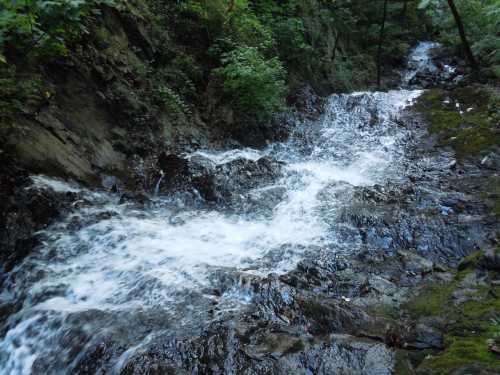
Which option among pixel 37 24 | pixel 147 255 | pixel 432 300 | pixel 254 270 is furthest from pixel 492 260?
pixel 37 24

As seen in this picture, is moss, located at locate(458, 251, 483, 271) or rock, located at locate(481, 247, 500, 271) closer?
rock, located at locate(481, 247, 500, 271)

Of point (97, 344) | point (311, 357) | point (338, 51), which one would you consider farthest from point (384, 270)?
point (338, 51)

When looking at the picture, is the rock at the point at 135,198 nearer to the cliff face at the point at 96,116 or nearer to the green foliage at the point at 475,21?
the cliff face at the point at 96,116

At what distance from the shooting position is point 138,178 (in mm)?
7332

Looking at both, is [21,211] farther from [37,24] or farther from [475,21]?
[475,21]

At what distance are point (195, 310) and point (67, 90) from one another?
5.11 meters

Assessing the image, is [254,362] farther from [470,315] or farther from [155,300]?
[470,315]

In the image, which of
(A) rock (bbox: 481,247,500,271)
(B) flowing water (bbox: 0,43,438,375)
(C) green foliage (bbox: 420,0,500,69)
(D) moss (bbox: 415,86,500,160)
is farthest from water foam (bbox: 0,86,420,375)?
(C) green foliage (bbox: 420,0,500,69)

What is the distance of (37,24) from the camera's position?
5617 millimetres

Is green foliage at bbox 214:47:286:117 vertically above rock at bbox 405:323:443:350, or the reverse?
green foliage at bbox 214:47:286:117

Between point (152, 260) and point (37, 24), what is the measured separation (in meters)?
3.99

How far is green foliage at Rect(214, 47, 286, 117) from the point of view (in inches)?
377

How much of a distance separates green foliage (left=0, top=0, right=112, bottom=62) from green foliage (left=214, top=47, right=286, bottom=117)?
160 inches

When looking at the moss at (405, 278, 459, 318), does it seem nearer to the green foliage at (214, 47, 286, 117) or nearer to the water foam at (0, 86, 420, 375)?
the water foam at (0, 86, 420, 375)
